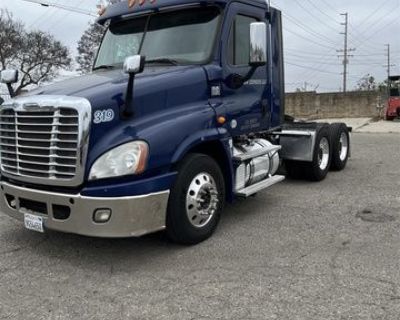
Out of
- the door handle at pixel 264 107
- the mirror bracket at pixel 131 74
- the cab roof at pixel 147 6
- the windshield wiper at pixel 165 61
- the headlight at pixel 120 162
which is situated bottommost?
the headlight at pixel 120 162

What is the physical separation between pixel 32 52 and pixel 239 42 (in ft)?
141

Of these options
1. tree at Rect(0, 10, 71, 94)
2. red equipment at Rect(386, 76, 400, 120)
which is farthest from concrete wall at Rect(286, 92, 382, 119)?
tree at Rect(0, 10, 71, 94)

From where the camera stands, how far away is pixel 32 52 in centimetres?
4600

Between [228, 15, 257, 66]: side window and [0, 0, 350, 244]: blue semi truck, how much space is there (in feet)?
0.06

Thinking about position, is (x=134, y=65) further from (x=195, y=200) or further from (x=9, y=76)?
(x=9, y=76)

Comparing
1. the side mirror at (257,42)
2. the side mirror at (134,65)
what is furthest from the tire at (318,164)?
the side mirror at (134,65)

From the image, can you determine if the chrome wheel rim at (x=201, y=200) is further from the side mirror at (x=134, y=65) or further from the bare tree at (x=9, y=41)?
the bare tree at (x=9, y=41)

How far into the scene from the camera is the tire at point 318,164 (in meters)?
8.84

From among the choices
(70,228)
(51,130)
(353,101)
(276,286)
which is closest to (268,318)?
(276,286)

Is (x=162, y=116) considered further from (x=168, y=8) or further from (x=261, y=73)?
(x=261, y=73)

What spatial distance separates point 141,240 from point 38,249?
1084 mm

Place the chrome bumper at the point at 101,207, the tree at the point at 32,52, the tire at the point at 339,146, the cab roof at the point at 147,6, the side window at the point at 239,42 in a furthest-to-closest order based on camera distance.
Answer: the tree at the point at 32,52 < the tire at the point at 339,146 < the side window at the point at 239,42 < the cab roof at the point at 147,6 < the chrome bumper at the point at 101,207

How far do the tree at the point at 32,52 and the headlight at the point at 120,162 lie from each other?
134 ft

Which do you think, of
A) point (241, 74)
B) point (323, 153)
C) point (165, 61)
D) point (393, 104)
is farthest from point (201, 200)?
point (393, 104)
